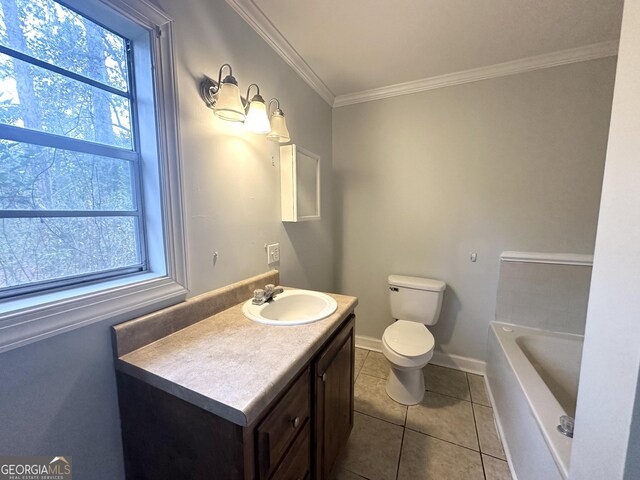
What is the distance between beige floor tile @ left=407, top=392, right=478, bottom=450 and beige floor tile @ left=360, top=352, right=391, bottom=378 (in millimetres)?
347

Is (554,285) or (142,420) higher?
(554,285)

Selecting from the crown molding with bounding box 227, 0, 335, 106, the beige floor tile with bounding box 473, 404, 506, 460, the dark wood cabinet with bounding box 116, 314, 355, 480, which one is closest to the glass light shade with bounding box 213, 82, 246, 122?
the crown molding with bounding box 227, 0, 335, 106

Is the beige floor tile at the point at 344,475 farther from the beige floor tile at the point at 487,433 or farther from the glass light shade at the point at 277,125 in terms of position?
the glass light shade at the point at 277,125

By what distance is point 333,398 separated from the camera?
3.59 ft

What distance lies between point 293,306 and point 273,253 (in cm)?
36

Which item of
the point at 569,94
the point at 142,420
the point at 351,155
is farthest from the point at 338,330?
the point at 569,94

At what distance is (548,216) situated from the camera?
1737mm

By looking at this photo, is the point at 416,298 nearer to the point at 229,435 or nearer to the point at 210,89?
the point at 229,435

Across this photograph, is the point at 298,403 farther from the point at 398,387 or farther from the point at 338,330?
the point at 398,387

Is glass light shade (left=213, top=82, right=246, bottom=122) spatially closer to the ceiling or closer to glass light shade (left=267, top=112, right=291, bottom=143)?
glass light shade (left=267, top=112, right=291, bottom=143)

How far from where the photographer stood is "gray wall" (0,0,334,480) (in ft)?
2.14

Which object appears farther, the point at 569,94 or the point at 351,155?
the point at 351,155

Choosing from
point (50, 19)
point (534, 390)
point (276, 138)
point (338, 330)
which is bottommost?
point (534, 390)

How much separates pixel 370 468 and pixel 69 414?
4.29ft
